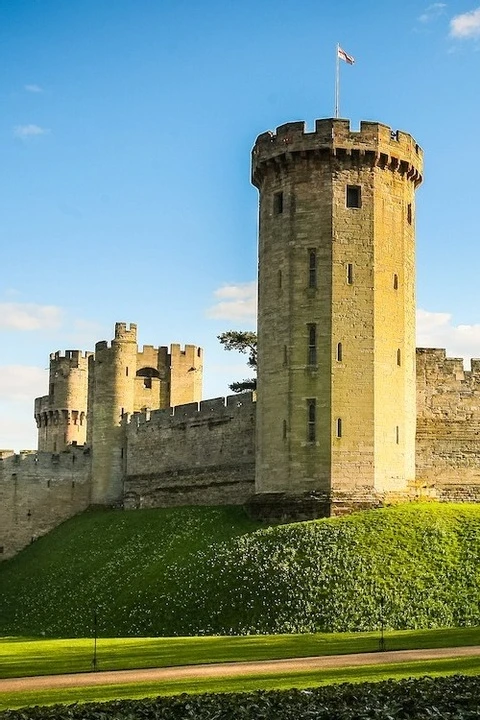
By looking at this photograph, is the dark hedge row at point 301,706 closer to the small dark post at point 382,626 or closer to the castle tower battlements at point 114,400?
the small dark post at point 382,626

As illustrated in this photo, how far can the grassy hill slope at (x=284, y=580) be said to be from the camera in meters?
35.3

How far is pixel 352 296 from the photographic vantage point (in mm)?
42438

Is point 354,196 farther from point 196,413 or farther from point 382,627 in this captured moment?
point 382,627

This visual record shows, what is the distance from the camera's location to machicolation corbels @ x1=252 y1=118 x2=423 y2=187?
1695 inches

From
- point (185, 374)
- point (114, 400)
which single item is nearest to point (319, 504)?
point (114, 400)

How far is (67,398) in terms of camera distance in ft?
257

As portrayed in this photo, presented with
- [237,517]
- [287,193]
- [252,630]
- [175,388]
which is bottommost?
[252,630]

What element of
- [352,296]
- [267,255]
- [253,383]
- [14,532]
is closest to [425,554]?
[352,296]

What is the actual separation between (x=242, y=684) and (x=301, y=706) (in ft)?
10.2

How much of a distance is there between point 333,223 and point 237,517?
11379mm

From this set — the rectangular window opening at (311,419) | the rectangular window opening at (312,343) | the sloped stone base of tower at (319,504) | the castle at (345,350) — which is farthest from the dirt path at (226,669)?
the rectangular window opening at (312,343)

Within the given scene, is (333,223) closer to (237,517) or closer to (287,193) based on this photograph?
(287,193)

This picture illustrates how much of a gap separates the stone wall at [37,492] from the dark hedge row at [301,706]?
4137 cm

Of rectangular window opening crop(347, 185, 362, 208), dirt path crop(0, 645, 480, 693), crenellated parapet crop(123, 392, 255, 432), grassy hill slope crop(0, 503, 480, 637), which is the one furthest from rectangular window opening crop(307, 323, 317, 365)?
dirt path crop(0, 645, 480, 693)
